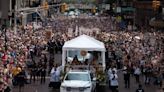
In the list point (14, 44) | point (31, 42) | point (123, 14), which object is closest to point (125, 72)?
point (14, 44)

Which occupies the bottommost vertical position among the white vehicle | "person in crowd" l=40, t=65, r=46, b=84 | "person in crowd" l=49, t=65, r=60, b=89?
"person in crowd" l=40, t=65, r=46, b=84

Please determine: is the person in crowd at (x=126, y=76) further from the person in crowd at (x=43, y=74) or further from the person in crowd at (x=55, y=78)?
the person in crowd at (x=43, y=74)

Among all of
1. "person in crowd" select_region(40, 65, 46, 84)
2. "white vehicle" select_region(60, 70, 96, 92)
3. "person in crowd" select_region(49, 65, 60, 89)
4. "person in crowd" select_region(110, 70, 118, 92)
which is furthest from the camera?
"person in crowd" select_region(40, 65, 46, 84)

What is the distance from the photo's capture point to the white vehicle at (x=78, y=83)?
25.8 meters

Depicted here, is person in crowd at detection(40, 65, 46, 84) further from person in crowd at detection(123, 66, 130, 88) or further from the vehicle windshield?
the vehicle windshield

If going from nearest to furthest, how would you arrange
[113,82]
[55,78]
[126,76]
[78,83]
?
1. [78,83]
2. [113,82]
3. [55,78]
4. [126,76]

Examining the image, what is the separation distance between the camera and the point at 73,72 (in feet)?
90.3

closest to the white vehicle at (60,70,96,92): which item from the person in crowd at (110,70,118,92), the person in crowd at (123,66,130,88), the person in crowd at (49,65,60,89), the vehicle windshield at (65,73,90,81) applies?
Answer: the vehicle windshield at (65,73,90,81)

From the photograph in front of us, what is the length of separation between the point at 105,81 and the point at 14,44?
11898 mm

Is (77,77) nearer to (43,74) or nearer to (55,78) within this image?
(55,78)

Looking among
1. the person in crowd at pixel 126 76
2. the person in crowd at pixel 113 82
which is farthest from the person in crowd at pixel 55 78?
the person in crowd at pixel 126 76

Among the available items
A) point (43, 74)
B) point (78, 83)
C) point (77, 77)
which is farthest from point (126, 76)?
point (78, 83)

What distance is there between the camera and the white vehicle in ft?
84.7

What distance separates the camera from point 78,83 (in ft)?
85.9
